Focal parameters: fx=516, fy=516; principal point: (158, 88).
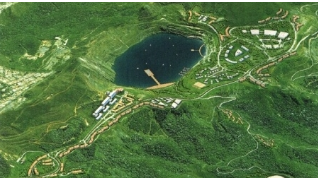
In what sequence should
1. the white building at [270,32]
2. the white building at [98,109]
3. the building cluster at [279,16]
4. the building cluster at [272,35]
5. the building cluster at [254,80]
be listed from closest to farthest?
the white building at [98,109]
the building cluster at [254,80]
the building cluster at [272,35]
the white building at [270,32]
the building cluster at [279,16]

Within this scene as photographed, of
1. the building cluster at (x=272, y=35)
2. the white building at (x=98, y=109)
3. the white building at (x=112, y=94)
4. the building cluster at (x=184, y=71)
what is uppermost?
the building cluster at (x=272, y=35)

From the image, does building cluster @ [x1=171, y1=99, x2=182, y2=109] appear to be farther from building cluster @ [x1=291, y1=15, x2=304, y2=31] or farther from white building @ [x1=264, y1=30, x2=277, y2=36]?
building cluster @ [x1=291, y1=15, x2=304, y2=31]

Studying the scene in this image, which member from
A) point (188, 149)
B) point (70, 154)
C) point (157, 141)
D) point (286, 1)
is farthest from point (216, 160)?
point (286, 1)

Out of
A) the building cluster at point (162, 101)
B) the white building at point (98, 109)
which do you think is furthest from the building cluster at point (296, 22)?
the white building at point (98, 109)

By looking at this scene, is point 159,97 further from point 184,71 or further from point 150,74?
A: point 184,71

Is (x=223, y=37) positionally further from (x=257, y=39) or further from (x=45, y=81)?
(x=45, y=81)

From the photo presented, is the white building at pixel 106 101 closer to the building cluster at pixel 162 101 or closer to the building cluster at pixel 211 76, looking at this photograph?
the building cluster at pixel 162 101
